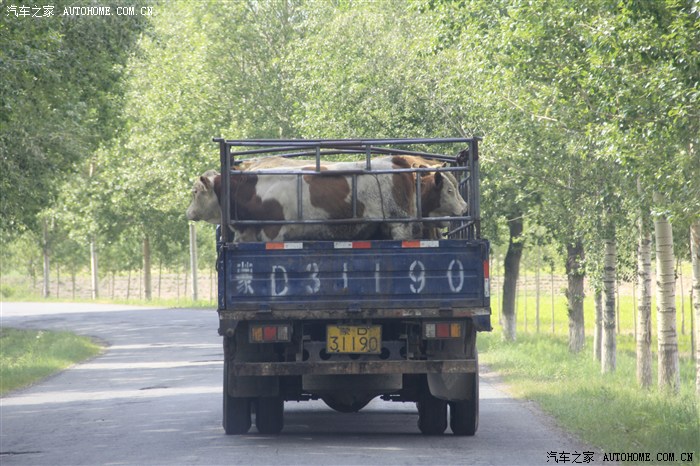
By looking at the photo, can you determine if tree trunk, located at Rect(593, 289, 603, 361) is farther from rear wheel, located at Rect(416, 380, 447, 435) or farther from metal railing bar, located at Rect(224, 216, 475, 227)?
metal railing bar, located at Rect(224, 216, 475, 227)

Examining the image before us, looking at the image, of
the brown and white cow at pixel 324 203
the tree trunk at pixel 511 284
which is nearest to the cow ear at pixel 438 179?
the brown and white cow at pixel 324 203

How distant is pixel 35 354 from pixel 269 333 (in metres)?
16.4

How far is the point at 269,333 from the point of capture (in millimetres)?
10492

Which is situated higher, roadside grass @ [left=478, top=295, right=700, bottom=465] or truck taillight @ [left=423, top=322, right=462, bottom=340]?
truck taillight @ [left=423, top=322, right=462, bottom=340]

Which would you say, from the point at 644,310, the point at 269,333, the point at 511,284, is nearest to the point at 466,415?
the point at 269,333

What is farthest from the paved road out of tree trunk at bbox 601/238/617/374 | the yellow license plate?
tree trunk at bbox 601/238/617/374

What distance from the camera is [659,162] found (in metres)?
13.9

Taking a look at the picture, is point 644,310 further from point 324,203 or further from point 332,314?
point 332,314

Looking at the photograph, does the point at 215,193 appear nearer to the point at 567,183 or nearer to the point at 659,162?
the point at 659,162

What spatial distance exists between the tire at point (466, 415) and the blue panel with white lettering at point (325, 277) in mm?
1150

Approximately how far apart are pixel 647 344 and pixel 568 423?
7.48 m

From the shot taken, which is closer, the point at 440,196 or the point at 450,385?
the point at 450,385

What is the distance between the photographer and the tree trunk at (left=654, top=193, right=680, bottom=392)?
16859mm

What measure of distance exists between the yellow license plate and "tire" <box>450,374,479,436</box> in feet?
3.93
